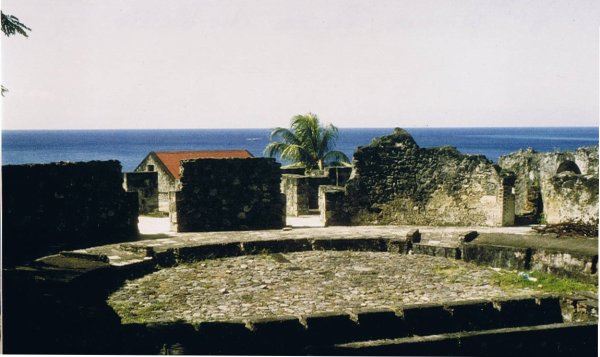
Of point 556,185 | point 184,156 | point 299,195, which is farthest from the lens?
point 184,156

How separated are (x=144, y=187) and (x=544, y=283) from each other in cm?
1288

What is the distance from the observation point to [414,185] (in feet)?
51.9

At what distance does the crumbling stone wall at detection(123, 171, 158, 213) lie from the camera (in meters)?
19.0

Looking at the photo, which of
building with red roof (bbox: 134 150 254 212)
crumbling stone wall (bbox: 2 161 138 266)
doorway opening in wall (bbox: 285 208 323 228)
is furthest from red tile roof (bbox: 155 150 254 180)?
crumbling stone wall (bbox: 2 161 138 266)

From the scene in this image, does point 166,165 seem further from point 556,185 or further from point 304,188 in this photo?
point 556,185

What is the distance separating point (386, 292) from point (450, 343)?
2335mm

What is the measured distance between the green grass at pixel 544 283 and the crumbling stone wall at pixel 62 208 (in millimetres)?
7745

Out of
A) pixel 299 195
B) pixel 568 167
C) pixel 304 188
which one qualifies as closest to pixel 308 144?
pixel 304 188

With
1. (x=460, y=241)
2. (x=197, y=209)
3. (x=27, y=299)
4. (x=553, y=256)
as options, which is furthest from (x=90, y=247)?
(x=553, y=256)

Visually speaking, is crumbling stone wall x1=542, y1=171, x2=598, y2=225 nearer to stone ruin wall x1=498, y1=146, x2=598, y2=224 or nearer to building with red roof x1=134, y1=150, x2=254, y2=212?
stone ruin wall x1=498, y1=146, x2=598, y2=224

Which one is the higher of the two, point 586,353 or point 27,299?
point 27,299

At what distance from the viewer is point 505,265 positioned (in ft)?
37.0

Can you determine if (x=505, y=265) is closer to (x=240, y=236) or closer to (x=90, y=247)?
(x=240, y=236)

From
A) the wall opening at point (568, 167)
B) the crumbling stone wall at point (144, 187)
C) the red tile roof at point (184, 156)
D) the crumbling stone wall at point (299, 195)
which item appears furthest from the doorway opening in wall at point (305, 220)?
the red tile roof at point (184, 156)
